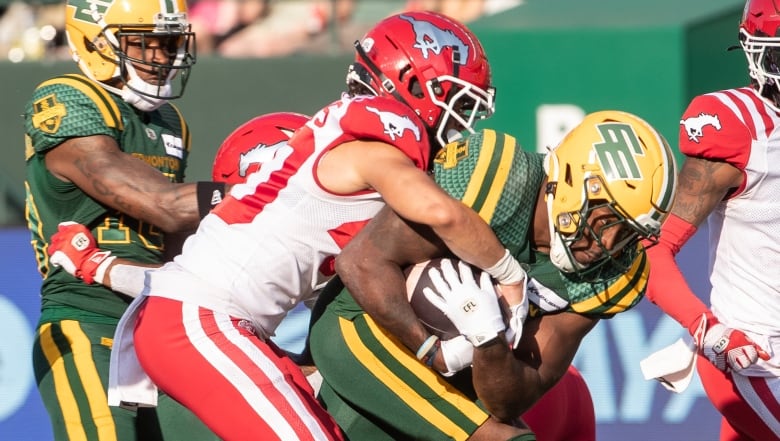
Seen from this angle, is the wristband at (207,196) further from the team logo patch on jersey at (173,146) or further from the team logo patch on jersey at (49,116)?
the team logo patch on jersey at (49,116)

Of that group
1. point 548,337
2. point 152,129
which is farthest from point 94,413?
point 548,337

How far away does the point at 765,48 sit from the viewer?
4102mm

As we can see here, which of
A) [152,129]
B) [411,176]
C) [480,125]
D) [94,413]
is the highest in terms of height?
[411,176]

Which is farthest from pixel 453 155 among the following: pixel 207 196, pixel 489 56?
pixel 489 56

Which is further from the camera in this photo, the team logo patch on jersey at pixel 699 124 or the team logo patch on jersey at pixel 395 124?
the team logo patch on jersey at pixel 699 124

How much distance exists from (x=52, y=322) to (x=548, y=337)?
60.4 inches

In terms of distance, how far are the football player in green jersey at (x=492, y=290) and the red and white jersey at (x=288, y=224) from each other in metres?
0.12

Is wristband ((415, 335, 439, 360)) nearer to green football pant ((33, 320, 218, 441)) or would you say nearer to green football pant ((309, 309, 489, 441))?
green football pant ((309, 309, 489, 441))

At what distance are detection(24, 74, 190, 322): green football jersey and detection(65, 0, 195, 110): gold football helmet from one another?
0.08m

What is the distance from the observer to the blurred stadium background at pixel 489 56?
8500 mm

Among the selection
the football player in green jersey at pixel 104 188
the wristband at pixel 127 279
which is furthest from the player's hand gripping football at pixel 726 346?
the wristband at pixel 127 279

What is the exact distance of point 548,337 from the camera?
3.43 m

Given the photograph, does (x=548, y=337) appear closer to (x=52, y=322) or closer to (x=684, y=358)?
(x=684, y=358)

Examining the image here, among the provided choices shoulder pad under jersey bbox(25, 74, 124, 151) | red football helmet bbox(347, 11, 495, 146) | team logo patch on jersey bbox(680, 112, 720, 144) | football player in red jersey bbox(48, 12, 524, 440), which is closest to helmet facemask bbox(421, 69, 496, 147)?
red football helmet bbox(347, 11, 495, 146)
